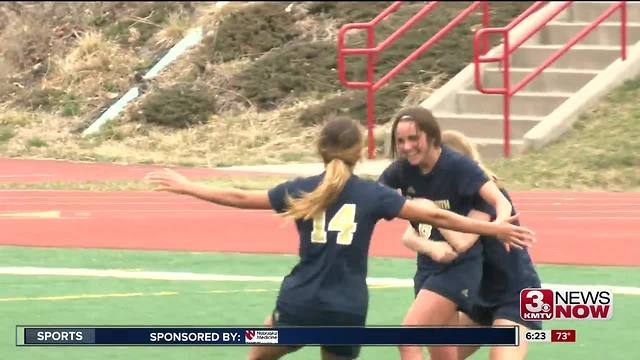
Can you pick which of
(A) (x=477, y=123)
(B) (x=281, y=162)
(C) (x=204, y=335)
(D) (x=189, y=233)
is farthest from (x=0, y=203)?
(C) (x=204, y=335)

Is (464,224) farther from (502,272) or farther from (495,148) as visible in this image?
(495,148)

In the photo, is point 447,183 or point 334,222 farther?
point 447,183

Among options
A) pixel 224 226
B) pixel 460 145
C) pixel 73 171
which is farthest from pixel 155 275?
pixel 73 171

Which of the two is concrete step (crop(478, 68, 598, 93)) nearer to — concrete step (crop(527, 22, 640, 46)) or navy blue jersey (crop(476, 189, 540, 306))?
concrete step (crop(527, 22, 640, 46))

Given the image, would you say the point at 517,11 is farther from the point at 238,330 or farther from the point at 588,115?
the point at 238,330

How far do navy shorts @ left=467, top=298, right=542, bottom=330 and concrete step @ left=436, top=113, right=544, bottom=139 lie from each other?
1437 cm

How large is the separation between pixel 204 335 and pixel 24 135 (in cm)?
1870

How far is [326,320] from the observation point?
7.01 meters

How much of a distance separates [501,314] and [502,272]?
21cm

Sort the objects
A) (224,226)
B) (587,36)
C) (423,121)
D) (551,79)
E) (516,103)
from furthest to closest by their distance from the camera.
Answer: (587,36)
(551,79)
(516,103)
(224,226)
(423,121)

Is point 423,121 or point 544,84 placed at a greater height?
point 423,121

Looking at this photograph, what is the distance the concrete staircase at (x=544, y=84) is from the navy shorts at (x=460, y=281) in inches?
524

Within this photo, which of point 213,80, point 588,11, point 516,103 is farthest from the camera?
point 213,80

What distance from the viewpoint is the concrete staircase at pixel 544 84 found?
71.4ft
